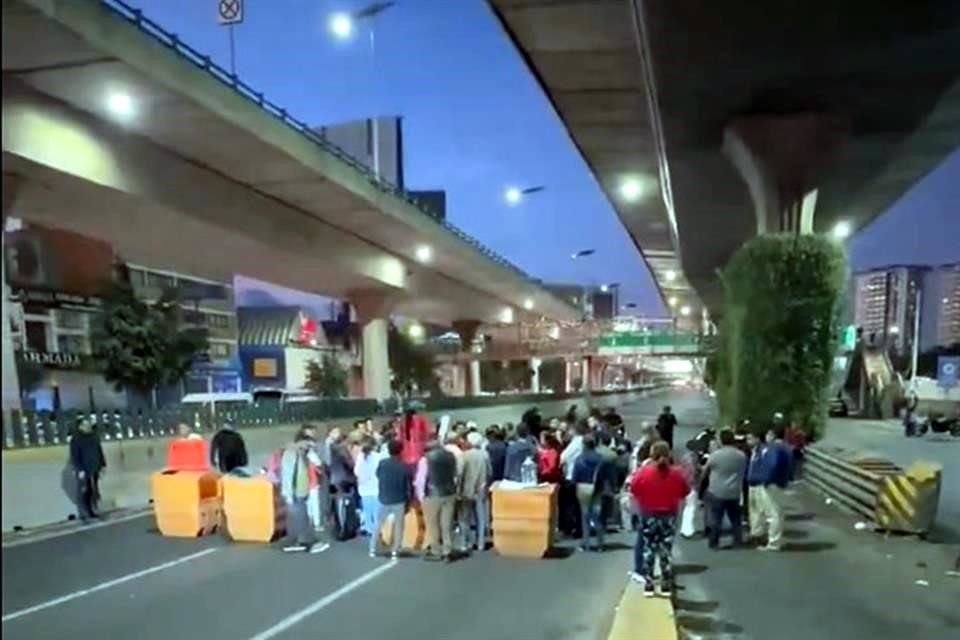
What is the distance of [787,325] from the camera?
19906 millimetres

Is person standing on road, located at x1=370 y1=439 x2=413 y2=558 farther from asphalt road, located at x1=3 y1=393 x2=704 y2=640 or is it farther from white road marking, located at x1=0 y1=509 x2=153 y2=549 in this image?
white road marking, located at x1=0 y1=509 x2=153 y2=549

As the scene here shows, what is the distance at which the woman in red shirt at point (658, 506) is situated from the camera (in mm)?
9250

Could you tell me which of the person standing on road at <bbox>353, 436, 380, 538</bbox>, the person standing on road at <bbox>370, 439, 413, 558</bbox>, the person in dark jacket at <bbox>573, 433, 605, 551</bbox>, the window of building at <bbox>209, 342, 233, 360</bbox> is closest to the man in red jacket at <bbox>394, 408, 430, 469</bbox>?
the person standing on road at <bbox>353, 436, 380, 538</bbox>

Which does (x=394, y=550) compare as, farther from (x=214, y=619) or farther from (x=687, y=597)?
(x=687, y=597)

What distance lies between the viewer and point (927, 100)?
21.9 meters

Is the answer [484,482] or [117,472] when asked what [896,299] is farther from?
[117,472]

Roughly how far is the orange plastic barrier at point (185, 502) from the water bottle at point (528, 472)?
5.32 m

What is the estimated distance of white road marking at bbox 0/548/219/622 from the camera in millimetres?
9320

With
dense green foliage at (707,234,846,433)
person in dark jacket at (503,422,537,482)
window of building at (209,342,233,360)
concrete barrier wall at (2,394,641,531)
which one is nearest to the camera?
concrete barrier wall at (2,394,641,531)

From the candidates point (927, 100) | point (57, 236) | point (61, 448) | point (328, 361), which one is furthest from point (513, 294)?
point (57, 236)

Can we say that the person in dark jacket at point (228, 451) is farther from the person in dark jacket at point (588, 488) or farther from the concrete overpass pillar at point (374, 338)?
the concrete overpass pillar at point (374, 338)

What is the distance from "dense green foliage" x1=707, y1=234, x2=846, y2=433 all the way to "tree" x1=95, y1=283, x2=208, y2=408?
25000 millimetres

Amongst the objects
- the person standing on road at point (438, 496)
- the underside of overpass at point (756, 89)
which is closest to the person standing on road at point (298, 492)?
the person standing on road at point (438, 496)

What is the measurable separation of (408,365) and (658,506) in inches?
2844
